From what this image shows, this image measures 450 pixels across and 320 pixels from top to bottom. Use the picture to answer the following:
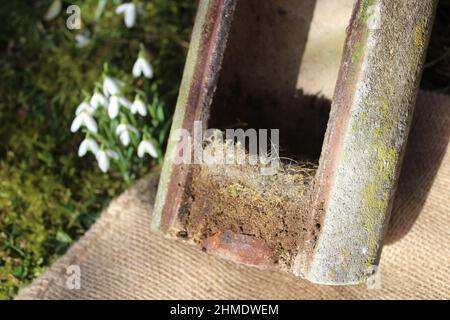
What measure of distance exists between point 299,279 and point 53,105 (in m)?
1.10

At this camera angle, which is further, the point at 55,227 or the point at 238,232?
the point at 55,227

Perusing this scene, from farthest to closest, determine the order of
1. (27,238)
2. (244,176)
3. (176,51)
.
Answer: (176,51)
(27,238)
(244,176)

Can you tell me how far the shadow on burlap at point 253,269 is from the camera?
1825mm

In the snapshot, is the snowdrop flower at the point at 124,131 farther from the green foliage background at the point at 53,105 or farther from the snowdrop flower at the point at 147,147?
the green foliage background at the point at 53,105

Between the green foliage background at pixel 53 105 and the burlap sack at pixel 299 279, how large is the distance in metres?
0.17

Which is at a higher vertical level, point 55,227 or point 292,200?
point 292,200

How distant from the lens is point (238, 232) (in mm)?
1580

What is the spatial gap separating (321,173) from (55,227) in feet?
3.47

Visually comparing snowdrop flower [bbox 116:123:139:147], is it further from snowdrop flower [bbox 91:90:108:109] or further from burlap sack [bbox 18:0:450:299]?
burlap sack [bbox 18:0:450:299]

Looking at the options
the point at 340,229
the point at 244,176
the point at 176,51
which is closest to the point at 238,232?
the point at 244,176

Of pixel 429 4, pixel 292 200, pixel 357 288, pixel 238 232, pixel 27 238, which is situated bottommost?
pixel 27 238

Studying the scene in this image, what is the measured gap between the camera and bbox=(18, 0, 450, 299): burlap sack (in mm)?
1829

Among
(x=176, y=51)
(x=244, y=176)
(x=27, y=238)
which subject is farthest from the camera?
(x=176, y=51)

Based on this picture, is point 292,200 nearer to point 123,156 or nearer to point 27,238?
point 123,156
